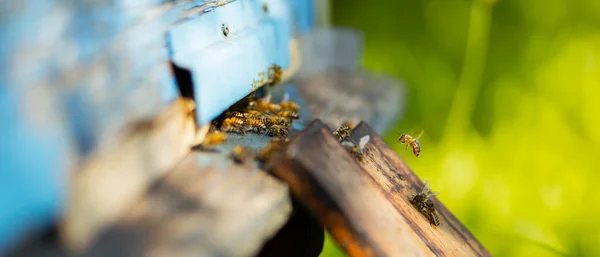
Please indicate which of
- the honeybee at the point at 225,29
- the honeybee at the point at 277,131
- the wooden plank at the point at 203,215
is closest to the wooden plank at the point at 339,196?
the wooden plank at the point at 203,215

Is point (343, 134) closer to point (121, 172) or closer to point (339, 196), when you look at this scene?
point (339, 196)

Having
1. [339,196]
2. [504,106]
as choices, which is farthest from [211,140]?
[504,106]

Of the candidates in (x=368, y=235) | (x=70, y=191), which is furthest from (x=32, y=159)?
(x=368, y=235)

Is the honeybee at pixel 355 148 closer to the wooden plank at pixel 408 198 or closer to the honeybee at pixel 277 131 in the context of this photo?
the wooden plank at pixel 408 198

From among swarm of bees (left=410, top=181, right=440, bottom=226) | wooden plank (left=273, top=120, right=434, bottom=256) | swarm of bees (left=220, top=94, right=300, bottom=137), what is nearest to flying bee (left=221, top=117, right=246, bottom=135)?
swarm of bees (left=220, top=94, right=300, bottom=137)

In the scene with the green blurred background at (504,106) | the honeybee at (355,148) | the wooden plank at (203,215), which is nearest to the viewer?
the wooden plank at (203,215)

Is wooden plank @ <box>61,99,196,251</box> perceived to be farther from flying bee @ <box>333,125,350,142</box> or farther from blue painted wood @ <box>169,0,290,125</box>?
flying bee @ <box>333,125,350,142</box>
